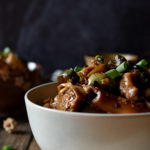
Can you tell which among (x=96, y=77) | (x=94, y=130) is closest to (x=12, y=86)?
(x=96, y=77)

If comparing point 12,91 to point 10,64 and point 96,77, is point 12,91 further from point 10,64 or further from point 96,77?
point 96,77

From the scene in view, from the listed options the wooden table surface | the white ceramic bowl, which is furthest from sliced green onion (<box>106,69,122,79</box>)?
the wooden table surface

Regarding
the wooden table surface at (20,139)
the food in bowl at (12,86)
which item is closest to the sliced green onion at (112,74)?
the wooden table surface at (20,139)

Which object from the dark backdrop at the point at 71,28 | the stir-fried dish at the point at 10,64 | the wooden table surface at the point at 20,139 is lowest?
the dark backdrop at the point at 71,28

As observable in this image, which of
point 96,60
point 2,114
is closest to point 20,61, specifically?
point 2,114

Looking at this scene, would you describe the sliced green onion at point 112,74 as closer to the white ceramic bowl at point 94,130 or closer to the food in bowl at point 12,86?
the white ceramic bowl at point 94,130
